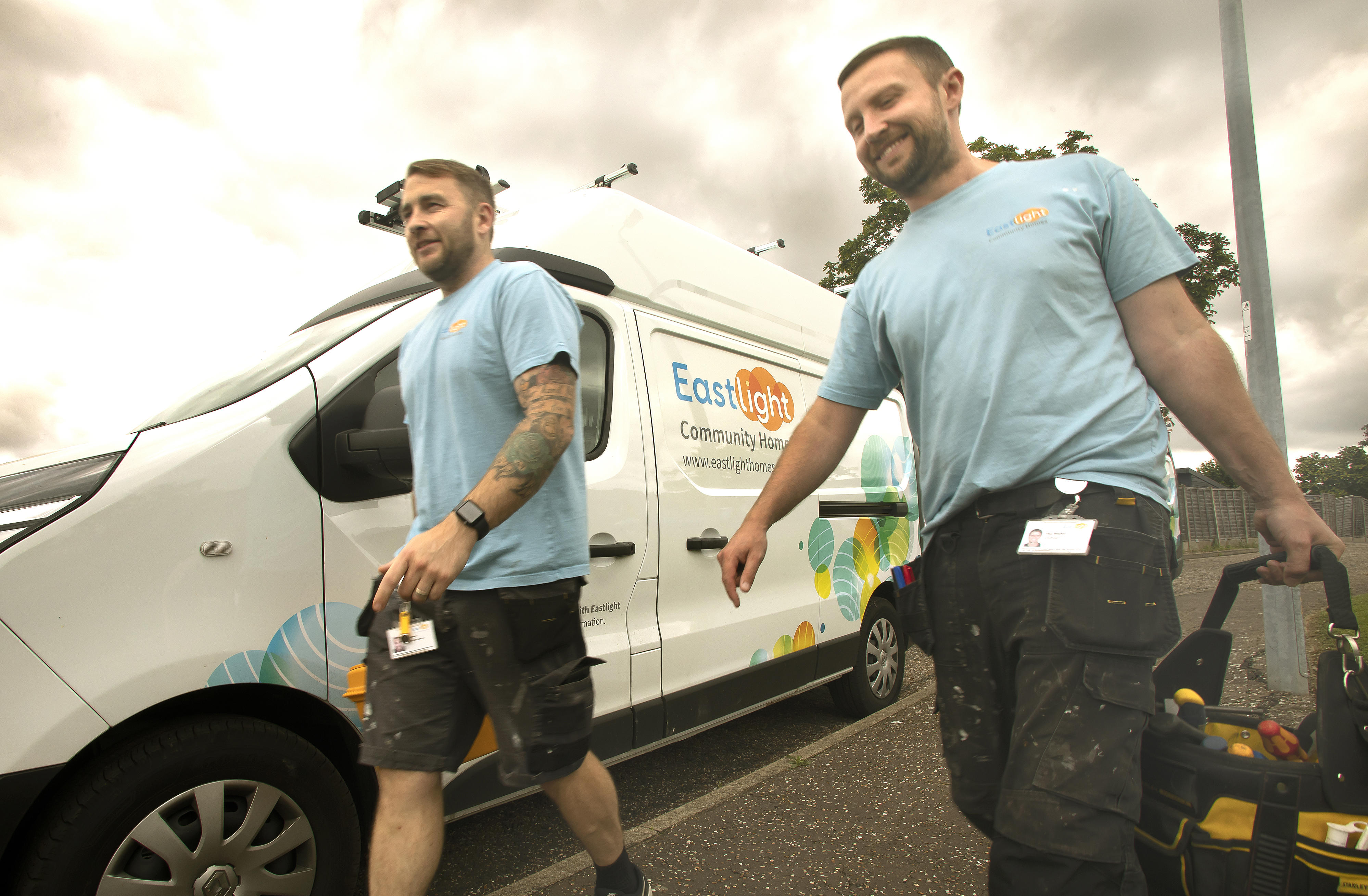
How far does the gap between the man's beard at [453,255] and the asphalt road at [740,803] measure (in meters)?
1.55

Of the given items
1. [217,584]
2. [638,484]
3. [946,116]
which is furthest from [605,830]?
[946,116]

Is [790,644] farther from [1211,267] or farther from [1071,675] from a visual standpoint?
[1211,267]

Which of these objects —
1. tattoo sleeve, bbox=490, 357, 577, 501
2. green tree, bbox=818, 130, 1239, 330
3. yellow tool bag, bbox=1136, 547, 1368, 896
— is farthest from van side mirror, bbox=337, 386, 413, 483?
green tree, bbox=818, 130, 1239, 330

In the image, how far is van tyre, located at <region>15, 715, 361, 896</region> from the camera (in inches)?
59.2

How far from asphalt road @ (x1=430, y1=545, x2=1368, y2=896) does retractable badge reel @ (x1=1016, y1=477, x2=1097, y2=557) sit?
1575 millimetres

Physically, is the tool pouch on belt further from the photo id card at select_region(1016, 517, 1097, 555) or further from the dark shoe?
the dark shoe

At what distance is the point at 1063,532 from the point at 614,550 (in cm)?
153

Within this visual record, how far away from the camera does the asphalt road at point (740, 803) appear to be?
8.04ft

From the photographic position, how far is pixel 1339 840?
1175mm

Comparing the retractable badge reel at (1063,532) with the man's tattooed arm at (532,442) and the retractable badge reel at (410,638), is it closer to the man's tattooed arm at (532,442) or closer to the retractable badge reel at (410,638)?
the man's tattooed arm at (532,442)

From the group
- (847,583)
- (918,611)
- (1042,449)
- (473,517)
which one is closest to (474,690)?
(473,517)

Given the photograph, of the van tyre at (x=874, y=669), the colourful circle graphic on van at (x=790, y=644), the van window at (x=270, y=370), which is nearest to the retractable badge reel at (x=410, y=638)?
the van window at (x=270, y=370)

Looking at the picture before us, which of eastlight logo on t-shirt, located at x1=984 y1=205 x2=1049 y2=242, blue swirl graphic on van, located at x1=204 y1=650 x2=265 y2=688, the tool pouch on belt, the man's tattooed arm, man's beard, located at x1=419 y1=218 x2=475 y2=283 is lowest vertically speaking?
blue swirl graphic on van, located at x1=204 y1=650 x2=265 y2=688

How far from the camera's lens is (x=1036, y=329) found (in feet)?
4.46
